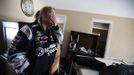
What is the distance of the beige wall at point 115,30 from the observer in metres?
5.82

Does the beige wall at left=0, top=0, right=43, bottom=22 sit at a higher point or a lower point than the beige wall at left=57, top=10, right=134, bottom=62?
higher

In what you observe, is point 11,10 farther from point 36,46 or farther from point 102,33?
point 102,33

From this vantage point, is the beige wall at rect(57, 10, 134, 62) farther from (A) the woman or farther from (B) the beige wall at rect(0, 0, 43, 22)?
(A) the woman

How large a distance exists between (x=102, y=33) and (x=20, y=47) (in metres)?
5.21

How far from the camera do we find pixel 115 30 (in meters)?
5.84

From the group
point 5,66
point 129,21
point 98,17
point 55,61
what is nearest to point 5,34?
point 5,66

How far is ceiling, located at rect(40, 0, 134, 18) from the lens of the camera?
4956 millimetres

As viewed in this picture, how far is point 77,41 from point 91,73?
3989 millimetres

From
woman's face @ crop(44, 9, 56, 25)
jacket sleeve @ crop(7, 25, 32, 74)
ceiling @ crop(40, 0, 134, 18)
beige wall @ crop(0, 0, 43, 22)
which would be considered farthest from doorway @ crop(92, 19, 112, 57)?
jacket sleeve @ crop(7, 25, 32, 74)

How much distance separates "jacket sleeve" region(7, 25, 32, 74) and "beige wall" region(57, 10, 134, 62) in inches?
180

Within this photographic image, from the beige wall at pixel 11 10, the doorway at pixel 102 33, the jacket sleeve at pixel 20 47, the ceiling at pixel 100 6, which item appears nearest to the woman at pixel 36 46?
the jacket sleeve at pixel 20 47

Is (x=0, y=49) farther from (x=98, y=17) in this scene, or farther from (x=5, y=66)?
(x=98, y=17)

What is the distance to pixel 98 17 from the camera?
5.80 m

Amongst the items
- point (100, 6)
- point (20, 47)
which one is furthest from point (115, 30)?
point (20, 47)
